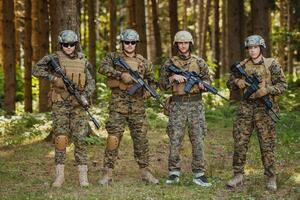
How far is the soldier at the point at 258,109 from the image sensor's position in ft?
26.8

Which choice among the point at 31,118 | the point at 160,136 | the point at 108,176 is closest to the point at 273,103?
the point at 108,176

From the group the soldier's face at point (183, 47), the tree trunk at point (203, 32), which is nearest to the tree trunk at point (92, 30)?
the tree trunk at point (203, 32)

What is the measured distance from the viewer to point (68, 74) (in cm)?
823

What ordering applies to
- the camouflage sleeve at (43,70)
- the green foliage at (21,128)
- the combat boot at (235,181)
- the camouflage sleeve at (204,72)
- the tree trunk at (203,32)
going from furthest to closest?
the tree trunk at (203,32)
the green foliage at (21,128)
the camouflage sleeve at (204,72)
the combat boot at (235,181)
the camouflage sleeve at (43,70)

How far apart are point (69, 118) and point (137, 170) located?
1988mm

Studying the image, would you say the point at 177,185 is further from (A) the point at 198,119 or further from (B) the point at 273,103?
(B) the point at 273,103

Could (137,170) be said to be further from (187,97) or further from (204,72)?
(204,72)

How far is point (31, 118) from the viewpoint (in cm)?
1419

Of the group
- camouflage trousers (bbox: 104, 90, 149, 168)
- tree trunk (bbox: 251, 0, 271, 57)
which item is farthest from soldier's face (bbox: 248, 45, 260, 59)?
tree trunk (bbox: 251, 0, 271, 57)

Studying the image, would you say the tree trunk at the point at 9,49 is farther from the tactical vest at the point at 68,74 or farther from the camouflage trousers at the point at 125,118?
the camouflage trousers at the point at 125,118

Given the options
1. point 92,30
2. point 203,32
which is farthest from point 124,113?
point 203,32

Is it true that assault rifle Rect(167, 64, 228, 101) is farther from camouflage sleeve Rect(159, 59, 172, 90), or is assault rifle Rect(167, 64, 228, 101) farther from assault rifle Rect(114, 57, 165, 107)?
assault rifle Rect(114, 57, 165, 107)

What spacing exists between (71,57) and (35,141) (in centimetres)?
429

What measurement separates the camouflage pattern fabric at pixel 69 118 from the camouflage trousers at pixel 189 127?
1.41m
